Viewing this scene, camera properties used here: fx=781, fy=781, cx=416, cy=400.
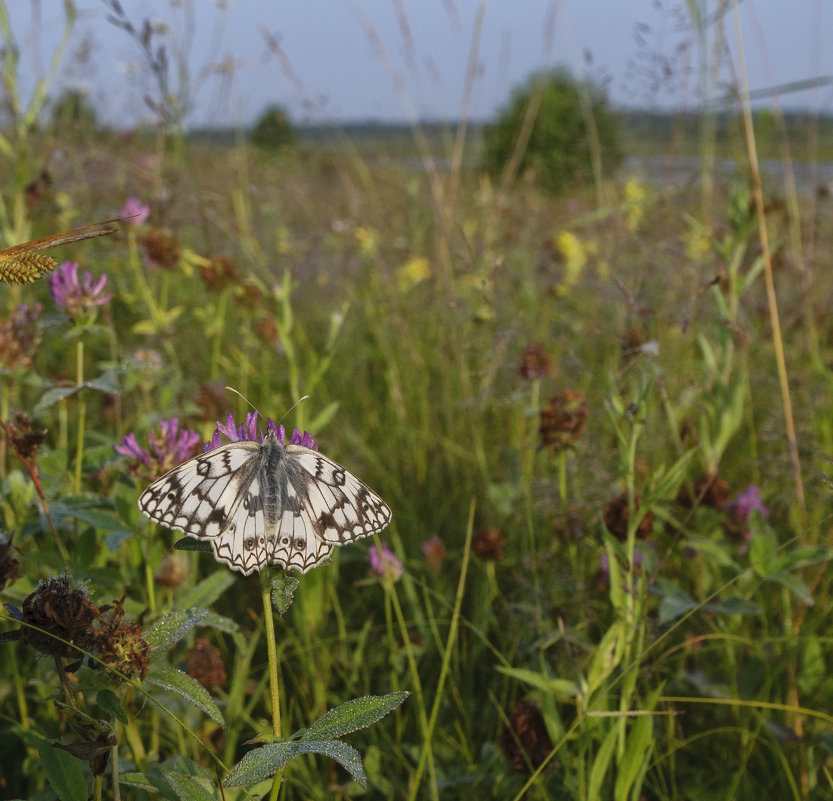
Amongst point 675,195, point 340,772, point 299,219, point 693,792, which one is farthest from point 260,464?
point 299,219

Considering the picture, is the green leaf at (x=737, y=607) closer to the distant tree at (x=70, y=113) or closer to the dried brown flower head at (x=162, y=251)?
the dried brown flower head at (x=162, y=251)

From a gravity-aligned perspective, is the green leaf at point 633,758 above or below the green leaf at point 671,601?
below

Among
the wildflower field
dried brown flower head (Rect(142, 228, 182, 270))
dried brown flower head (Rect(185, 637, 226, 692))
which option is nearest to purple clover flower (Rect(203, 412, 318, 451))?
the wildflower field

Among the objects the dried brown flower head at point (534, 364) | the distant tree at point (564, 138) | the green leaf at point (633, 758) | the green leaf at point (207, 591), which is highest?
the distant tree at point (564, 138)

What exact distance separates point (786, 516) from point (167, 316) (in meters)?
1.61

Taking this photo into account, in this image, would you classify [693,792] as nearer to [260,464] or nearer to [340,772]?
[340,772]

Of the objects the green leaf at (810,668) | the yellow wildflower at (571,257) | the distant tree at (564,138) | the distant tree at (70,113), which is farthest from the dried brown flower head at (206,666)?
the distant tree at (70,113)

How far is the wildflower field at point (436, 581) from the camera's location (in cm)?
86

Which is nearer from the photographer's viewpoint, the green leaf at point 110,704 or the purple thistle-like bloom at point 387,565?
the green leaf at point 110,704

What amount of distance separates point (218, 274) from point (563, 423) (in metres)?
1.17

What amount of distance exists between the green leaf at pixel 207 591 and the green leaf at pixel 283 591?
1.20 ft

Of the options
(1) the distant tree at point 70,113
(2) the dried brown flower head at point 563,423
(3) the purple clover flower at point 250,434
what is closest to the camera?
(3) the purple clover flower at point 250,434

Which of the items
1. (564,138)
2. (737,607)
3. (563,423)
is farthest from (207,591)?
(564,138)

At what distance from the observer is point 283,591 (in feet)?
2.39
